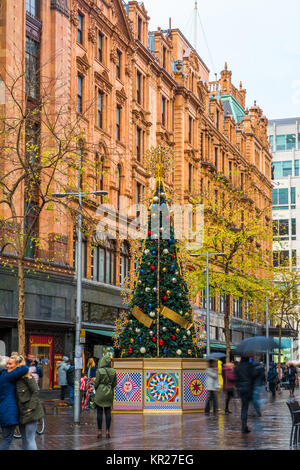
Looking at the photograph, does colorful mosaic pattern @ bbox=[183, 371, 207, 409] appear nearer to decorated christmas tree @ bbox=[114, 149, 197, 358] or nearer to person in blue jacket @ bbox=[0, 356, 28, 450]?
decorated christmas tree @ bbox=[114, 149, 197, 358]

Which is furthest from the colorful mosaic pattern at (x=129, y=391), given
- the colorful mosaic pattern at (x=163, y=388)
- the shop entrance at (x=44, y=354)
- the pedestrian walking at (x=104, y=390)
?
the shop entrance at (x=44, y=354)

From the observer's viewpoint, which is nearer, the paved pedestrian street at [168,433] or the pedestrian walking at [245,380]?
the paved pedestrian street at [168,433]

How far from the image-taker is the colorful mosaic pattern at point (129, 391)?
26.0m

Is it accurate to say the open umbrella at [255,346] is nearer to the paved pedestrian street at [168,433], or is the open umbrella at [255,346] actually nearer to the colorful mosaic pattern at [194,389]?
the paved pedestrian street at [168,433]

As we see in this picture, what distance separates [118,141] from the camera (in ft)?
156

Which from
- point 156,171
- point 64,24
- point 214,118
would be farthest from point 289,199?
point 156,171

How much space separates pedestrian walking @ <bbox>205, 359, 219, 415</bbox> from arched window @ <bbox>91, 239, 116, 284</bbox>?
19053mm

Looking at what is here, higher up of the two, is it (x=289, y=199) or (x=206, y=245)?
(x=289, y=199)

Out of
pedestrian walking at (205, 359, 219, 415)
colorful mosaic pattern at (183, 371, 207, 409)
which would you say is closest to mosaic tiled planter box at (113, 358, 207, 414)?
colorful mosaic pattern at (183, 371, 207, 409)

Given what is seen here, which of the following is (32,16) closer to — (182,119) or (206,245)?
(206,245)

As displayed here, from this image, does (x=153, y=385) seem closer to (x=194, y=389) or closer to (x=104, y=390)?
(x=194, y=389)

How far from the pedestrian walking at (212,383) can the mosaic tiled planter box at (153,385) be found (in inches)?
30.6

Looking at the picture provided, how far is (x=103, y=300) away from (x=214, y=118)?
32.3m

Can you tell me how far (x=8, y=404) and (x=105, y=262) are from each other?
33580 millimetres
